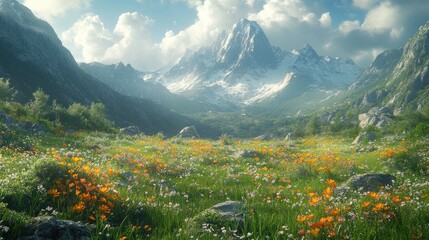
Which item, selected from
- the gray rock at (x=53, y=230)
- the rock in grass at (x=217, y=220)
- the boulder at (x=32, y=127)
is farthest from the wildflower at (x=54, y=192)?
the boulder at (x=32, y=127)

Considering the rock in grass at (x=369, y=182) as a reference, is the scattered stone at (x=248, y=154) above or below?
above

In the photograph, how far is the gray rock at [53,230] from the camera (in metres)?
4.27

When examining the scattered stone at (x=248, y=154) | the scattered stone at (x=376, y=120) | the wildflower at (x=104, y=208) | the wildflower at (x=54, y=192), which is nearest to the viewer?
the wildflower at (x=104, y=208)

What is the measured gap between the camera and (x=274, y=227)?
18.4 ft

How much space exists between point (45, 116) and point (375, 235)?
3292 cm

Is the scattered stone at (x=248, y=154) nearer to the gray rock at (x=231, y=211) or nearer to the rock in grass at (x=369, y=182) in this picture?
the rock in grass at (x=369, y=182)

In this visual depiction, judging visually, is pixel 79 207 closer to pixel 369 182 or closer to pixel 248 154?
pixel 369 182

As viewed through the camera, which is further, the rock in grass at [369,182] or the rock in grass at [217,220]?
the rock in grass at [369,182]

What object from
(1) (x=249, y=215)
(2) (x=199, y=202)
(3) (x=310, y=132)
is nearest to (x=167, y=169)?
(2) (x=199, y=202)

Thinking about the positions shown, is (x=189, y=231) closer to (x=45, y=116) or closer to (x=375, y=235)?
(x=375, y=235)

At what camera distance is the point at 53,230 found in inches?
171

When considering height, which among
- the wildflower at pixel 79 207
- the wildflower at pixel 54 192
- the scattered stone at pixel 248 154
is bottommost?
the wildflower at pixel 79 207

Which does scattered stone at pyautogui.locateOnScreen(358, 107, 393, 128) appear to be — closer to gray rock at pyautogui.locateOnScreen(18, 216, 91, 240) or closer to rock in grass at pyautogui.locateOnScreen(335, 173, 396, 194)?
rock in grass at pyautogui.locateOnScreen(335, 173, 396, 194)

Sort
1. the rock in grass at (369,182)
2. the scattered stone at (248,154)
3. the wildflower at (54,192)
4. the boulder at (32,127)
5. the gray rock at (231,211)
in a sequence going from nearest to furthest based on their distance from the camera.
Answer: the wildflower at (54,192) < the gray rock at (231,211) < the rock in grass at (369,182) < the scattered stone at (248,154) < the boulder at (32,127)
